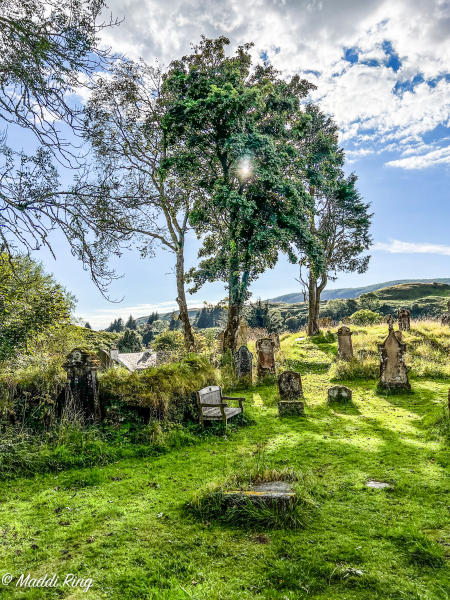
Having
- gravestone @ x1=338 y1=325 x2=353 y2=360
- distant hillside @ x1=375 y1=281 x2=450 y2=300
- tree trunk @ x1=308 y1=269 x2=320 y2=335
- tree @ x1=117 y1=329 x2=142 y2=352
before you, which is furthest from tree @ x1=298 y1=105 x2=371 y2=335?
distant hillside @ x1=375 y1=281 x2=450 y2=300

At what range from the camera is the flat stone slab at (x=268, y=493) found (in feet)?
13.5

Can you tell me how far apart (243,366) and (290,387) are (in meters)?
3.25

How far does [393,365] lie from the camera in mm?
11086

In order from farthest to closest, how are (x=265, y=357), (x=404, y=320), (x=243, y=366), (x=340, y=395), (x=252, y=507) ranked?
(x=404, y=320), (x=265, y=357), (x=243, y=366), (x=340, y=395), (x=252, y=507)

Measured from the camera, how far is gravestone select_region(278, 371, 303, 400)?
406 inches

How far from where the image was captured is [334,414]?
9.23m

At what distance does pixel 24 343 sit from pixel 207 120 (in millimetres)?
11794

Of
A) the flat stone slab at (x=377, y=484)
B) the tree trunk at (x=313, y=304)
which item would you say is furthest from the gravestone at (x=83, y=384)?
the tree trunk at (x=313, y=304)

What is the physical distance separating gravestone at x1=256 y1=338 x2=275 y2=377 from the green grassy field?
6051mm

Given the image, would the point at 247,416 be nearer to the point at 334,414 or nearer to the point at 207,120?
the point at 334,414

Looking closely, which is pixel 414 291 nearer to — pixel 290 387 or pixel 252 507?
pixel 290 387

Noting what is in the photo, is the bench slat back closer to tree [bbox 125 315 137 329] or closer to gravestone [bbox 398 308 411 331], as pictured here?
gravestone [bbox 398 308 411 331]

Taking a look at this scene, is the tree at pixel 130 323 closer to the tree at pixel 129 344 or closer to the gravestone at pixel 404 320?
the tree at pixel 129 344

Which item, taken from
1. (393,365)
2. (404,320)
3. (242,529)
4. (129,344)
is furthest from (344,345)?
(129,344)
